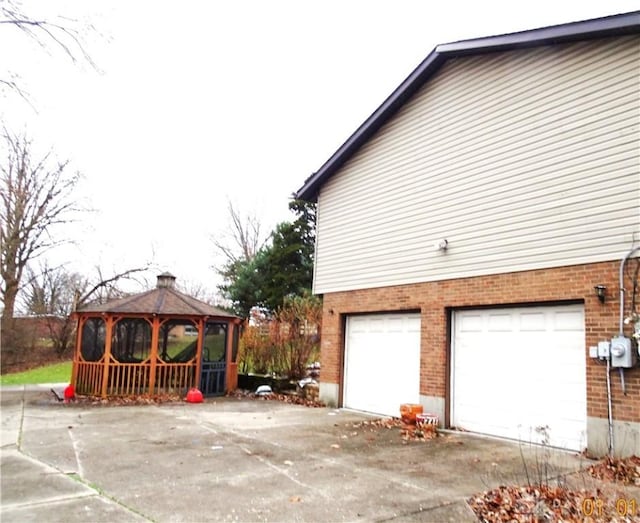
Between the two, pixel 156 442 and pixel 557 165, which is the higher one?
pixel 557 165

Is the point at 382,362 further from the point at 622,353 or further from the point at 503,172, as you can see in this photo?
the point at 622,353

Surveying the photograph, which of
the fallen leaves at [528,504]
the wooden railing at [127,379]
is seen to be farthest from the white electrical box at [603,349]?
the wooden railing at [127,379]

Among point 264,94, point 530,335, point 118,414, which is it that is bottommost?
point 118,414

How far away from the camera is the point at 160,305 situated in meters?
13.4

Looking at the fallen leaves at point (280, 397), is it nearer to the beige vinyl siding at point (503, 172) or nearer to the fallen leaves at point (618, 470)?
the beige vinyl siding at point (503, 172)

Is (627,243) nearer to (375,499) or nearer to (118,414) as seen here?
(375,499)

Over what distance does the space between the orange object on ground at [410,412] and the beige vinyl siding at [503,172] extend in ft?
8.08

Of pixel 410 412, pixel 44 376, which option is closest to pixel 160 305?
pixel 410 412

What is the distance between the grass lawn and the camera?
59.4ft

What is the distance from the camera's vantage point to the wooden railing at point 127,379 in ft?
41.5

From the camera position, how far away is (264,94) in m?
13.0

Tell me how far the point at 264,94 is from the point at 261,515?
10968 mm

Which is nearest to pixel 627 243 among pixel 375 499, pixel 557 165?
pixel 557 165

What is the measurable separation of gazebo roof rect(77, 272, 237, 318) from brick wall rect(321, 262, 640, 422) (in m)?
3.89
